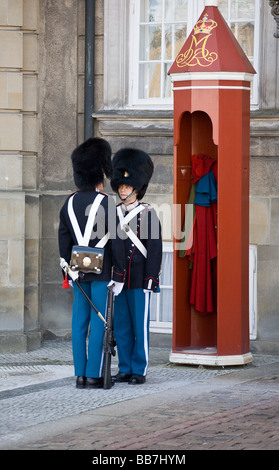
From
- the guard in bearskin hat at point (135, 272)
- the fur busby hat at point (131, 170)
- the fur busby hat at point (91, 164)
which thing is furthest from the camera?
the fur busby hat at point (131, 170)

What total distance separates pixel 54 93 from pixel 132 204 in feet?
8.59

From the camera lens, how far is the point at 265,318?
10.4 meters

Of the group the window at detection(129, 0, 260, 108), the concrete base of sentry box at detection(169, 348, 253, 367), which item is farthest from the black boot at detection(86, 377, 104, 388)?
the window at detection(129, 0, 260, 108)

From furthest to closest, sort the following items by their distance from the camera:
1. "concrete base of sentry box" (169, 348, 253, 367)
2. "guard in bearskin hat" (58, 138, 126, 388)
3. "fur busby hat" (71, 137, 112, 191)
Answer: "concrete base of sentry box" (169, 348, 253, 367) < "fur busby hat" (71, 137, 112, 191) < "guard in bearskin hat" (58, 138, 126, 388)

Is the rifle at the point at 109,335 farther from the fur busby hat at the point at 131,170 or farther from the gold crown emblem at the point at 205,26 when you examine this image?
the gold crown emblem at the point at 205,26

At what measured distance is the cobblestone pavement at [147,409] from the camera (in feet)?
21.5

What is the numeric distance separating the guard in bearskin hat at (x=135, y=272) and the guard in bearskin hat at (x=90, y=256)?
232 millimetres

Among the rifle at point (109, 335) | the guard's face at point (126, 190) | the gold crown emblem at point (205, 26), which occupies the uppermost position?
the gold crown emblem at point (205, 26)

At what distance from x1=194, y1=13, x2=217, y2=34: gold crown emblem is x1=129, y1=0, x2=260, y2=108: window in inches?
56.4

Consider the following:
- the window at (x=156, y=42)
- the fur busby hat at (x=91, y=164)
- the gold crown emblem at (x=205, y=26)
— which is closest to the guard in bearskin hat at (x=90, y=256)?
the fur busby hat at (x=91, y=164)

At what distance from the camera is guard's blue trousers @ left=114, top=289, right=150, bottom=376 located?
8648 mm

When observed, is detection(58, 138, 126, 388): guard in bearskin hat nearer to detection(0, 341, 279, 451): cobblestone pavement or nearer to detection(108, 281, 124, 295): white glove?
detection(108, 281, 124, 295): white glove

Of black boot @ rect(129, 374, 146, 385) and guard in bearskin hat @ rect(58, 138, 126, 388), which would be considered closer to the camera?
guard in bearskin hat @ rect(58, 138, 126, 388)
